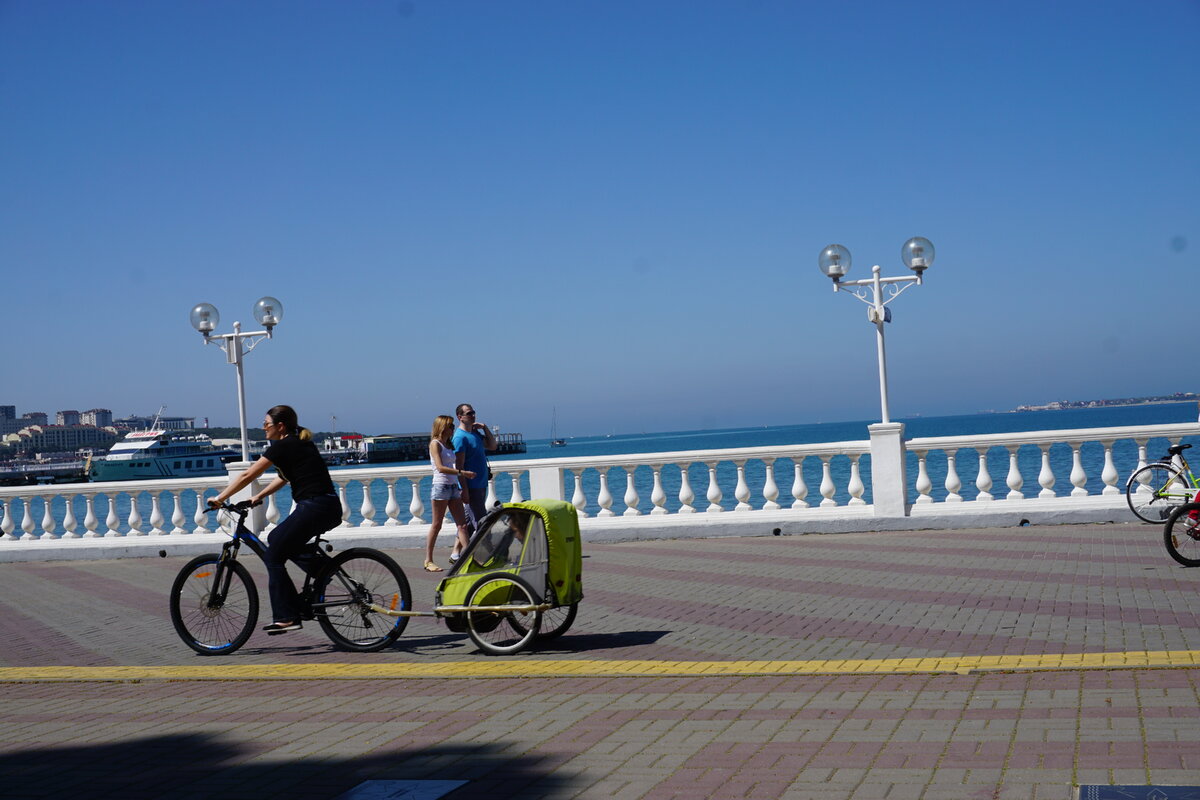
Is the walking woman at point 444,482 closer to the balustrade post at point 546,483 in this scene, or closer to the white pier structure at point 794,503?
the white pier structure at point 794,503

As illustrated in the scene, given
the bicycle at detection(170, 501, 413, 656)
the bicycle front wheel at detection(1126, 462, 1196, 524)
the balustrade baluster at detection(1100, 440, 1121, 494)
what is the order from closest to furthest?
the bicycle at detection(170, 501, 413, 656) < the bicycle front wheel at detection(1126, 462, 1196, 524) < the balustrade baluster at detection(1100, 440, 1121, 494)

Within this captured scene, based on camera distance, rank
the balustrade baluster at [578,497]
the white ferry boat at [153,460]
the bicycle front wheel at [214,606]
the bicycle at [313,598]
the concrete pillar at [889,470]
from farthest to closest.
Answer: the white ferry boat at [153,460] → the balustrade baluster at [578,497] → the concrete pillar at [889,470] → the bicycle front wheel at [214,606] → the bicycle at [313,598]

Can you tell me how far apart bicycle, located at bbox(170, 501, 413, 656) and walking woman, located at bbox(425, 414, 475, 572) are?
4.10m

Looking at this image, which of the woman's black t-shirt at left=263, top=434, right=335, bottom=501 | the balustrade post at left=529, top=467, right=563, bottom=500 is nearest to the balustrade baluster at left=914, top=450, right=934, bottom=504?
the balustrade post at left=529, top=467, right=563, bottom=500

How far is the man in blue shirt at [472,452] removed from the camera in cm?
1327

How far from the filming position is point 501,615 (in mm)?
8203

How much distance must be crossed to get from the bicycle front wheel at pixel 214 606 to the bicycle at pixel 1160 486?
9802mm

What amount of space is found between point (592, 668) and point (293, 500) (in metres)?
2.58

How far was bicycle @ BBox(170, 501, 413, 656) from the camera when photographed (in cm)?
848

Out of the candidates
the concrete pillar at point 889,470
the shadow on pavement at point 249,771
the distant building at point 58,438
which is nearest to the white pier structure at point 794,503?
the concrete pillar at point 889,470

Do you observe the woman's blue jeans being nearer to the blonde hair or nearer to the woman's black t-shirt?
the woman's black t-shirt

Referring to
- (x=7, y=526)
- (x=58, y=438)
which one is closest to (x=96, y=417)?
(x=58, y=438)

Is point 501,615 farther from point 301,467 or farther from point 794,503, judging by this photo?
point 794,503

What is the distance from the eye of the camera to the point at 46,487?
59.2ft
